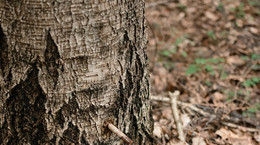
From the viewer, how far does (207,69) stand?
13.1ft

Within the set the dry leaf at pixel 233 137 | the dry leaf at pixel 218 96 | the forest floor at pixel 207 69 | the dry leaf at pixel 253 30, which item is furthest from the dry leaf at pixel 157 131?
the dry leaf at pixel 253 30

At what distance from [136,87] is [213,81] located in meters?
2.38

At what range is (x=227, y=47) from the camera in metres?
4.60

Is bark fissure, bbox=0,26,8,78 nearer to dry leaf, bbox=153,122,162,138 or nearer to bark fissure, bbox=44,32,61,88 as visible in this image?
bark fissure, bbox=44,32,61,88

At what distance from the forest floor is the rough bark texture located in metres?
0.71

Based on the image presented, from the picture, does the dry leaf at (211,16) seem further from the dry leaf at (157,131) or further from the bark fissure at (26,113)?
the bark fissure at (26,113)

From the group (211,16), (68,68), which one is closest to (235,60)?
(211,16)

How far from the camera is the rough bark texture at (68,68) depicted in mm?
1284

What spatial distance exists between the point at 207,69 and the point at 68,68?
300 centimetres

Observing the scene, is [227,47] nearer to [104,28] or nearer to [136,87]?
[136,87]

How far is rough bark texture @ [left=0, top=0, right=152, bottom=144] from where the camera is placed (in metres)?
1.28

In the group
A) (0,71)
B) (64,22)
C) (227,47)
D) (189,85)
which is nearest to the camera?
(64,22)

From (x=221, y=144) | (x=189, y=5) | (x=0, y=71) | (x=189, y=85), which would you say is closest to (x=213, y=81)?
(x=189, y=85)

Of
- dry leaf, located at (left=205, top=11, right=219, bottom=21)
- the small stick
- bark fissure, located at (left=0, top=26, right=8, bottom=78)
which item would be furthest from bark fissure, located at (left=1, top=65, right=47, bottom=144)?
dry leaf, located at (left=205, top=11, right=219, bottom=21)
